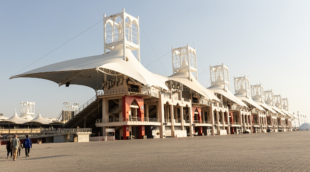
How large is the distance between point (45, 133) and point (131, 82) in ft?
54.5

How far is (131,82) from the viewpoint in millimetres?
52500

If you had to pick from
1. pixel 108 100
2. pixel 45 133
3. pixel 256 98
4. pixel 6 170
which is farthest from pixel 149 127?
pixel 256 98

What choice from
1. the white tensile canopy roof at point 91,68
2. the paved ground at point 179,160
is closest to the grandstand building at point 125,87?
the white tensile canopy roof at point 91,68

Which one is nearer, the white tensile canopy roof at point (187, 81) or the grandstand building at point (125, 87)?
the grandstand building at point (125, 87)

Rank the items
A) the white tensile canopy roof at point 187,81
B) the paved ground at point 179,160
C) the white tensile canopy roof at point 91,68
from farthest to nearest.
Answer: the white tensile canopy roof at point 187,81 < the white tensile canopy roof at point 91,68 < the paved ground at point 179,160

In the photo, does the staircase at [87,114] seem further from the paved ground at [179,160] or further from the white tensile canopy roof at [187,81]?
the paved ground at [179,160]

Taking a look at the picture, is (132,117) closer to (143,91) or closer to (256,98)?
(143,91)

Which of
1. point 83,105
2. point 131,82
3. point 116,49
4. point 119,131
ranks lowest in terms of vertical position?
point 119,131

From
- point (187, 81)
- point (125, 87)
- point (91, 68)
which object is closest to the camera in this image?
point (91, 68)

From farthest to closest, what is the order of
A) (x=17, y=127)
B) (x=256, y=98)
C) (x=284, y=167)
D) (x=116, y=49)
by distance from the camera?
1. (x=256, y=98)
2. (x=17, y=127)
3. (x=116, y=49)
4. (x=284, y=167)

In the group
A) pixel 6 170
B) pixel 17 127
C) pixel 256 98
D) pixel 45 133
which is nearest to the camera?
pixel 6 170

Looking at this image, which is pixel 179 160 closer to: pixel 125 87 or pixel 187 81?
pixel 125 87

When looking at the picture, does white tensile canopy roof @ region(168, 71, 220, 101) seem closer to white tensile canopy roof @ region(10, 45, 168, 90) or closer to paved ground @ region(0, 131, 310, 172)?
white tensile canopy roof @ region(10, 45, 168, 90)

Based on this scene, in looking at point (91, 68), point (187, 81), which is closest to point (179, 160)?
point (91, 68)
